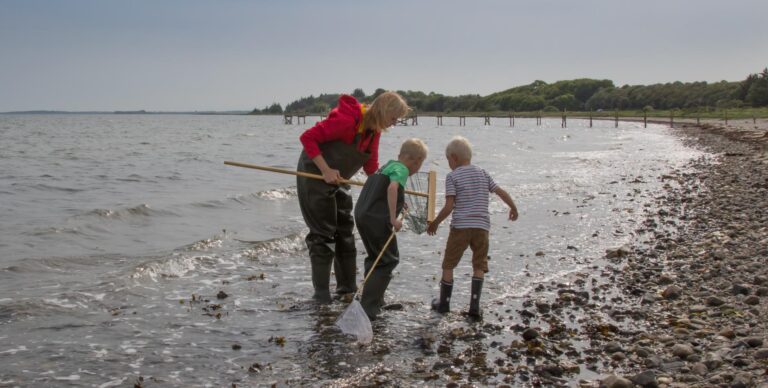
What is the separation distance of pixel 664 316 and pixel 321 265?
3390 mm

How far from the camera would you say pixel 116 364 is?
538cm

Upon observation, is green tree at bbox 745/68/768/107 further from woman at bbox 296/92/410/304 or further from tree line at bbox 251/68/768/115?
woman at bbox 296/92/410/304

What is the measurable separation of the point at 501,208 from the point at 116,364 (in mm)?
10793

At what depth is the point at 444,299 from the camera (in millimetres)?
6660

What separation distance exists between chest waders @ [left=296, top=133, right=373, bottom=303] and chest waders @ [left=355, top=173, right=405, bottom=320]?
1.95ft

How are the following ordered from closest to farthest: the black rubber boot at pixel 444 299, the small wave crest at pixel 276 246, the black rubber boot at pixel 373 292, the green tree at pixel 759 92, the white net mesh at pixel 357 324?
the white net mesh at pixel 357 324 < the black rubber boot at pixel 373 292 < the black rubber boot at pixel 444 299 < the small wave crest at pixel 276 246 < the green tree at pixel 759 92

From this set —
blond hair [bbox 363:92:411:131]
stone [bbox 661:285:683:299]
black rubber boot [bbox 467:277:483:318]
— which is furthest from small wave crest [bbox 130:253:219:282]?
stone [bbox 661:285:683:299]

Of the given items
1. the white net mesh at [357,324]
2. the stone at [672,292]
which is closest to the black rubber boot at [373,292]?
the white net mesh at [357,324]

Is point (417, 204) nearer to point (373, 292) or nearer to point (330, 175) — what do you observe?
point (330, 175)

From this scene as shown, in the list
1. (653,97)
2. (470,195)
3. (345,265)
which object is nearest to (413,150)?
(470,195)

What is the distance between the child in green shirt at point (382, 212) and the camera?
6.03 metres

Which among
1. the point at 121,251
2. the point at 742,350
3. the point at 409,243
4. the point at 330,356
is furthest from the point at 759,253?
the point at 121,251

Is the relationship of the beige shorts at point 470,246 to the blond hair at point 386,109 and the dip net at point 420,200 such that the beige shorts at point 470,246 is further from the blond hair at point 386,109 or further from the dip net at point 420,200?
the blond hair at point 386,109

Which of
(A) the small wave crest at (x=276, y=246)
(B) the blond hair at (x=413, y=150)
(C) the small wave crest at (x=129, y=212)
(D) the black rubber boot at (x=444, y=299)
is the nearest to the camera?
(B) the blond hair at (x=413, y=150)
